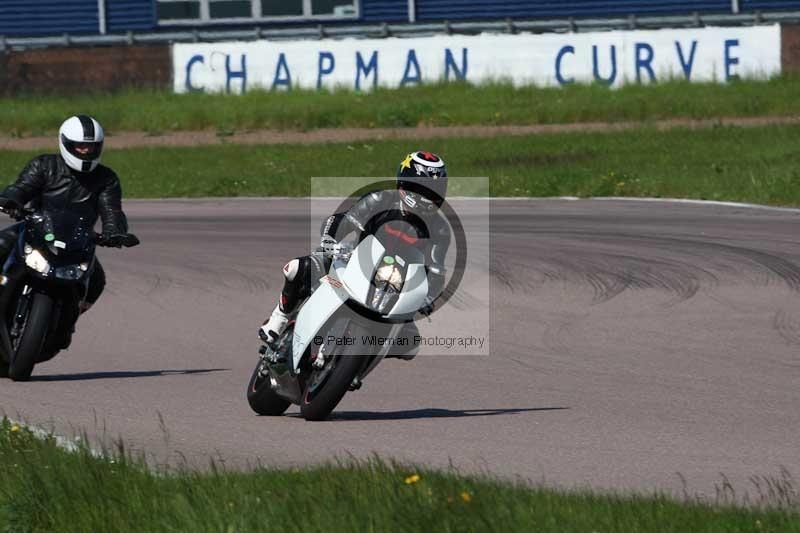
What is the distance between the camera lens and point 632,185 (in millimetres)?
22375

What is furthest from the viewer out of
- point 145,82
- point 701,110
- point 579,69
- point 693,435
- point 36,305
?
point 145,82

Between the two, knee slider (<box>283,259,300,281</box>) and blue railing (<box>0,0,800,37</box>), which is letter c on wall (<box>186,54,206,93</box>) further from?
knee slider (<box>283,259,300,281</box>)

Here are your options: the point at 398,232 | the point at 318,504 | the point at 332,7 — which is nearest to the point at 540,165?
the point at 398,232

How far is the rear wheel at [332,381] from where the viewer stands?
28.8ft

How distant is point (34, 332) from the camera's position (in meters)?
10.5

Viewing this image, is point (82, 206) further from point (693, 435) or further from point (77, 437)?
point (693, 435)

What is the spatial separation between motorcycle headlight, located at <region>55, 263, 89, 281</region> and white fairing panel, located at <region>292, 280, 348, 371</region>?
215cm

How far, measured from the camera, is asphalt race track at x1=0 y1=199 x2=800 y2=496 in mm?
8281

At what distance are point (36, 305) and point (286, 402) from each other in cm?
210

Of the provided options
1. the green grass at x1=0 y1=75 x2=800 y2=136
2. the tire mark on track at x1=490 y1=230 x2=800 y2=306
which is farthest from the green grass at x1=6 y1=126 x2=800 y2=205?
the tire mark on track at x1=490 y1=230 x2=800 y2=306

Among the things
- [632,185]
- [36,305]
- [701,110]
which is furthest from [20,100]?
[36,305]

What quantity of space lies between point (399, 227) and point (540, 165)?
16.3 metres

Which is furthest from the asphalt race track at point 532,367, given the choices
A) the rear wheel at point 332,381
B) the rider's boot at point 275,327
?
the rider's boot at point 275,327

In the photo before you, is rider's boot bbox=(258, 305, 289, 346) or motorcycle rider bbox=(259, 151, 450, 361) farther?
rider's boot bbox=(258, 305, 289, 346)
